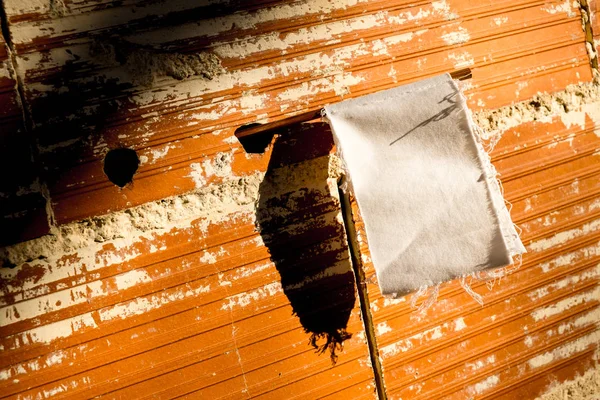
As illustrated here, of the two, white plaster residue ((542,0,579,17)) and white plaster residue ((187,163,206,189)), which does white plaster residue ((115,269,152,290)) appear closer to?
white plaster residue ((187,163,206,189))

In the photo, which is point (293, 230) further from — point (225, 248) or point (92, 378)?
point (92, 378)

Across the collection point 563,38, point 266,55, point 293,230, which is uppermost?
point 266,55

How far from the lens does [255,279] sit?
1.52 metres

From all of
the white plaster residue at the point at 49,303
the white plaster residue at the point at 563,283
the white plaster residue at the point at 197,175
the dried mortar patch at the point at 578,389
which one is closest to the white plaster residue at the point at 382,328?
the white plaster residue at the point at 563,283

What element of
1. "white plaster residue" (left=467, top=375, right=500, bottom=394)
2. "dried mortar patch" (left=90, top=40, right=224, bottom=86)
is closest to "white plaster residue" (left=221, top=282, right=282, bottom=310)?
"dried mortar patch" (left=90, top=40, right=224, bottom=86)

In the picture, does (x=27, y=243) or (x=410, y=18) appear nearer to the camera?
(x=27, y=243)

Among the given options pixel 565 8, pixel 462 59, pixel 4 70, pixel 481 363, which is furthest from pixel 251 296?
pixel 565 8

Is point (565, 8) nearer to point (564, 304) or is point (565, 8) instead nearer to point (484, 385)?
point (564, 304)

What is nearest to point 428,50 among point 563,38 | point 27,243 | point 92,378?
point 563,38

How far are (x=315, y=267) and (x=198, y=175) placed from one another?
60cm

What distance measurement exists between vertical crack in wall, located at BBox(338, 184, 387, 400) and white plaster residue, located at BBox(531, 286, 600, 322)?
78cm

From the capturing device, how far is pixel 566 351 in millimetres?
1792

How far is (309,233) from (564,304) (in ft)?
4.17

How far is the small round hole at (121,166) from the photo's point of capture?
1.44m
